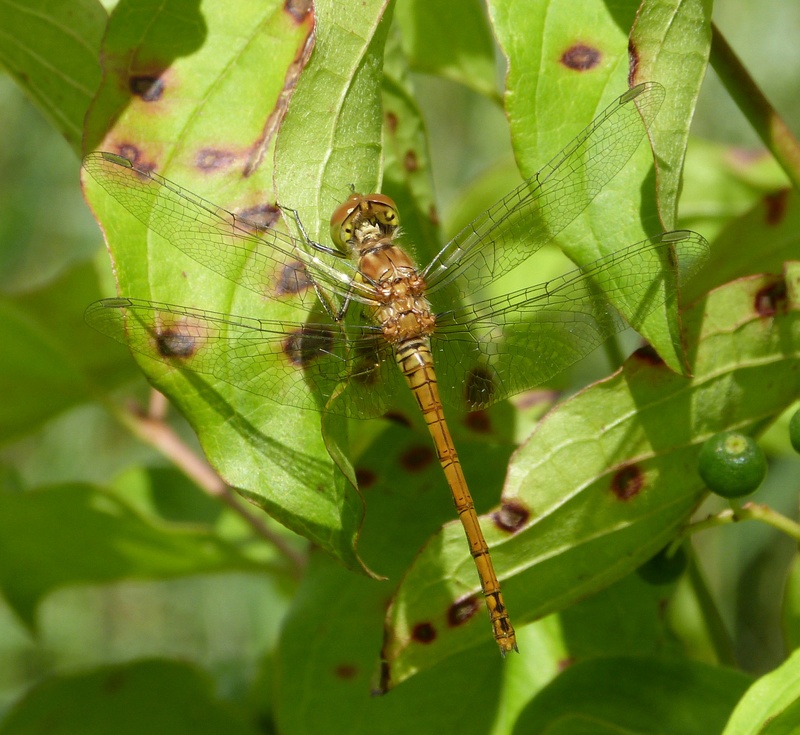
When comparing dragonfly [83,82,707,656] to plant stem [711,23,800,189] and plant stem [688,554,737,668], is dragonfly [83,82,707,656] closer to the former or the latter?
plant stem [711,23,800,189]

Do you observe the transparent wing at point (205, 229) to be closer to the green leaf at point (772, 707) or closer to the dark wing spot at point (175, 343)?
the dark wing spot at point (175, 343)

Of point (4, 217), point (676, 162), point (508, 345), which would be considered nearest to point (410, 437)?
point (508, 345)

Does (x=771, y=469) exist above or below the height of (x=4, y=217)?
below

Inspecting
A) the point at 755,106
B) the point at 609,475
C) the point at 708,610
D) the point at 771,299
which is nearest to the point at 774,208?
the point at 755,106

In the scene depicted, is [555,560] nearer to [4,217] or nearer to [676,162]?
[676,162]

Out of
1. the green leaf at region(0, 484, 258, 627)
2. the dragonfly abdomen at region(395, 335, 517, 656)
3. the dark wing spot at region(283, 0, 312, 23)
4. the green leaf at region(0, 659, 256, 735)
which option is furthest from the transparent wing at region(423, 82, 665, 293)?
the green leaf at region(0, 659, 256, 735)
